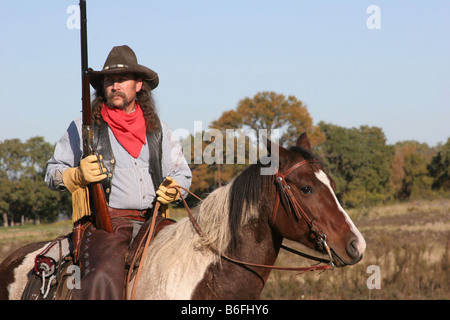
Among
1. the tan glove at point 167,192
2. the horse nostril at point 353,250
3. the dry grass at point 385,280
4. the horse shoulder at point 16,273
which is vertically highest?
the tan glove at point 167,192

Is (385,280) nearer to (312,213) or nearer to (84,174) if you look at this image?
(312,213)

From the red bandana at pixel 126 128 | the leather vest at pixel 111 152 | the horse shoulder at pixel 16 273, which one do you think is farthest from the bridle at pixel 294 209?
the horse shoulder at pixel 16 273

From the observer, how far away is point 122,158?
4.66m

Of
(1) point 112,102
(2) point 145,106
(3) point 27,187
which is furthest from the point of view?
(3) point 27,187

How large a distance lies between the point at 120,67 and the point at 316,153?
3575 centimetres

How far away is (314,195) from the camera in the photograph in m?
4.02

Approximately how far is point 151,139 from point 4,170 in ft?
102

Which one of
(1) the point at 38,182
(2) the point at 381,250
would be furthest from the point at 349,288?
(1) the point at 38,182

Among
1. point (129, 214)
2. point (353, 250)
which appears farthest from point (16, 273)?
point (353, 250)

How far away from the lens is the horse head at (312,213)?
3938 mm

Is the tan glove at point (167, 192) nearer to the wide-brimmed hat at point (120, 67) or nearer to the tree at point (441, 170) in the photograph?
the wide-brimmed hat at point (120, 67)

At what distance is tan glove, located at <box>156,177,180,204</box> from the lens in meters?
4.50

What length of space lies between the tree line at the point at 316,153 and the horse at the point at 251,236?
13.0m
